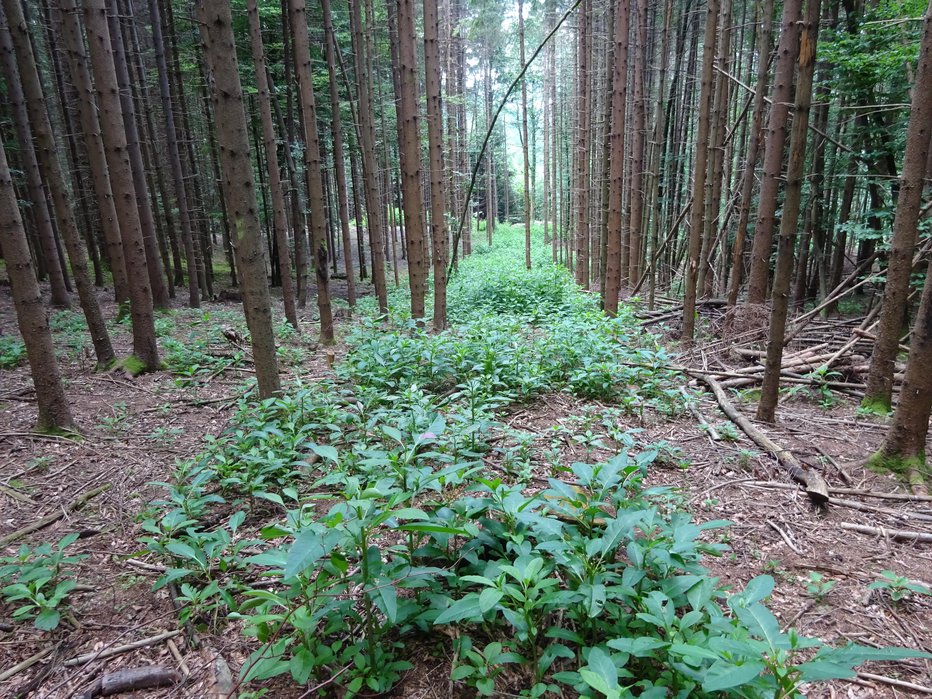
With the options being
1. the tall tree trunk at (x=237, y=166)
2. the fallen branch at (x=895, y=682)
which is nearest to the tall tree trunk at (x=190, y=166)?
the tall tree trunk at (x=237, y=166)

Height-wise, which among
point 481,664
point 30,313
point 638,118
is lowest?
point 481,664

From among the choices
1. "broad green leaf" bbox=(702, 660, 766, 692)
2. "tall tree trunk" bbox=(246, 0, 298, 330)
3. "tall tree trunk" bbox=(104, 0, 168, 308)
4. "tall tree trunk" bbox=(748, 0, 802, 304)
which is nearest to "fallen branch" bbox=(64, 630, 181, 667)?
"broad green leaf" bbox=(702, 660, 766, 692)

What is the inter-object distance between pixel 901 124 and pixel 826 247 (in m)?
3.81

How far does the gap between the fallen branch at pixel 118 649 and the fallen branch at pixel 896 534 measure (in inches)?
158

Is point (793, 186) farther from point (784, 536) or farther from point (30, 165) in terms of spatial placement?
point (30, 165)

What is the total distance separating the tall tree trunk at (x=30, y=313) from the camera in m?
4.18

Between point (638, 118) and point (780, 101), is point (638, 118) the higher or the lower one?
the higher one

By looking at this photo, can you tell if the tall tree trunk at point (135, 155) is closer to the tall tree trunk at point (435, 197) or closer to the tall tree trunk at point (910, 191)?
the tall tree trunk at point (435, 197)

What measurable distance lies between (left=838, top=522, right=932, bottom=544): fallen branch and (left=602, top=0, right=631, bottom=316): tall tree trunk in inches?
237

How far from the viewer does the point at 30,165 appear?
10500 mm

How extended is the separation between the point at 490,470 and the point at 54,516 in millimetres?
3122

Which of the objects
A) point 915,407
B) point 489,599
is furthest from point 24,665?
point 915,407

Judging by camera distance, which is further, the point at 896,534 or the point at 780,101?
the point at 780,101

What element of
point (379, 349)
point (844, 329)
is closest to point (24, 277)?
point (379, 349)
